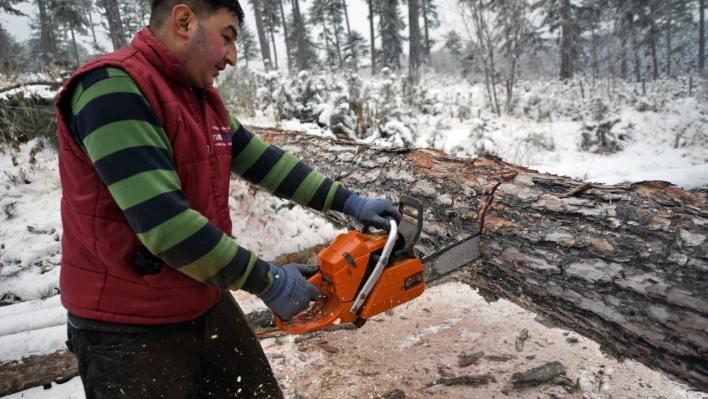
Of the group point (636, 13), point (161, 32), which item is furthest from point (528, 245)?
point (636, 13)

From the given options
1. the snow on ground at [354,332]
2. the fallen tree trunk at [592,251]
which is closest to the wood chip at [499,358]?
the snow on ground at [354,332]

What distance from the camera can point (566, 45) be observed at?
47.6 feet

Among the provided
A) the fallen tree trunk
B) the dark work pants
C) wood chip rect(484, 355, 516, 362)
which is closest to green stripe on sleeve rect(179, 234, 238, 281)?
the dark work pants

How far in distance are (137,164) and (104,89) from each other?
0.22 metres

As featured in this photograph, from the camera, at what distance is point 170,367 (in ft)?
4.42

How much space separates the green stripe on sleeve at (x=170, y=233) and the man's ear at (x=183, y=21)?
59 centimetres

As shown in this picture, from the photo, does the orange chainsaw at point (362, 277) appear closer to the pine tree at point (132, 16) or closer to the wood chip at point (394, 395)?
the wood chip at point (394, 395)

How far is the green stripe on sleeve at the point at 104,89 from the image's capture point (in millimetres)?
1053

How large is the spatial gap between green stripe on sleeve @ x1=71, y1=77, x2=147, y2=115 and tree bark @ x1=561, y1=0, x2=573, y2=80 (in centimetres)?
1604

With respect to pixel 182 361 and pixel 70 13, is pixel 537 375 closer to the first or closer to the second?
pixel 182 361

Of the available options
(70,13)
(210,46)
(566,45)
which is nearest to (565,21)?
(566,45)

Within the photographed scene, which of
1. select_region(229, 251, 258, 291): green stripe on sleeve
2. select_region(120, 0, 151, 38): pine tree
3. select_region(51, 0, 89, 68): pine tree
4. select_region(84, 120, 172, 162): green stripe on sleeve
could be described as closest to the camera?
select_region(84, 120, 172, 162): green stripe on sleeve

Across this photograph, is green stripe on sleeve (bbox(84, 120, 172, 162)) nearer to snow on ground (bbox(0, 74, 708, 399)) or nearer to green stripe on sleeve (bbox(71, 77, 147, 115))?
green stripe on sleeve (bbox(71, 77, 147, 115))

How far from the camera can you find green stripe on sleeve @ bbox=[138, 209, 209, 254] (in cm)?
108
